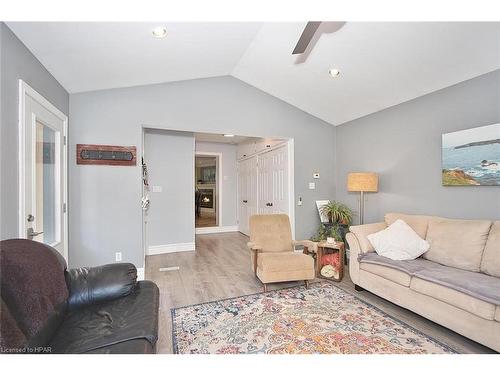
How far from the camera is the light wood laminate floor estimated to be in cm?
201

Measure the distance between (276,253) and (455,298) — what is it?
69.9 inches

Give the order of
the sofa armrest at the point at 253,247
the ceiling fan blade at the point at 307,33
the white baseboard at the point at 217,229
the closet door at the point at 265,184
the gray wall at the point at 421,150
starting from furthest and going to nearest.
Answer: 1. the white baseboard at the point at 217,229
2. the closet door at the point at 265,184
3. the sofa armrest at the point at 253,247
4. the gray wall at the point at 421,150
5. the ceiling fan blade at the point at 307,33

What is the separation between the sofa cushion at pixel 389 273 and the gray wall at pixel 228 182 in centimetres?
461

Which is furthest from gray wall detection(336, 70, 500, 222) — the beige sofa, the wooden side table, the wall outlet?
the wall outlet

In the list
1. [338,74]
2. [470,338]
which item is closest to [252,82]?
[338,74]

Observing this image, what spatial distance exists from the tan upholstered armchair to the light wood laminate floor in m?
0.27

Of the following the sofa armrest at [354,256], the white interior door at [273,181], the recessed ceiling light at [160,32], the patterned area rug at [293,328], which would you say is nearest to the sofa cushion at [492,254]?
the patterned area rug at [293,328]

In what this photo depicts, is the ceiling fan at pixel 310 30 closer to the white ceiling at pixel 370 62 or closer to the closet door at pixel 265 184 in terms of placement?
the white ceiling at pixel 370 62

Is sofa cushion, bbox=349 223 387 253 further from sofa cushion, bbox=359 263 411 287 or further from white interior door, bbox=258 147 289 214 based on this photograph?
white interior door, bbox=258 147 289 214

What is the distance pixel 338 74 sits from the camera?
3.18 metres

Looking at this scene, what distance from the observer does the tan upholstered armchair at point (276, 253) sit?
2.82 meters

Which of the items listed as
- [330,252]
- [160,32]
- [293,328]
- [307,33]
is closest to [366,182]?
[330,252]
